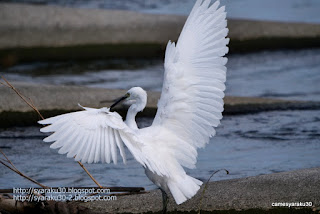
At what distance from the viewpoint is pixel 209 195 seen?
12.5 feet

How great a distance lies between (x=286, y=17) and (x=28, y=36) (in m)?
4.52

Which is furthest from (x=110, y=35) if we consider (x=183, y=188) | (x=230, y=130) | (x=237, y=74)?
(x=183, y=188)

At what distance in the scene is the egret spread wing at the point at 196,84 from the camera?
3561 mm

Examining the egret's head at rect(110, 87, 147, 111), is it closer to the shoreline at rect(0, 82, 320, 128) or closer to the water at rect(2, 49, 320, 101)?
the shoreline at rect(0, 82, 320, 128)

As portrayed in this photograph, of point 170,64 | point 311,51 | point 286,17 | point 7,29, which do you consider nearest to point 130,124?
point 170,64

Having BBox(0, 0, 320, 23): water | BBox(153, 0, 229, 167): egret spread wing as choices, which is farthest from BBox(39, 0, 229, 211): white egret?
BBox(0, 0, 320, 23): water

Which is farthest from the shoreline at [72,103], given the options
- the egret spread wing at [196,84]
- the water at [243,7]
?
the water at [243,7]

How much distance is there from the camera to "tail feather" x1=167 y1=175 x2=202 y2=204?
10.8ft

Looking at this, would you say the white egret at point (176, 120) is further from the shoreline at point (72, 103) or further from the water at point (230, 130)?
the shoreline at point (72, 103)

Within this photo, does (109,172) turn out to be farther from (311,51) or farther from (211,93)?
(311,51)

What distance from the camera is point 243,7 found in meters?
12.3

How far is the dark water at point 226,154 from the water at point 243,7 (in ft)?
17.7

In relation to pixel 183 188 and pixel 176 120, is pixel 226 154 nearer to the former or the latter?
pixel 176 120

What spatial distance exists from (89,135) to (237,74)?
5444 millimetres
